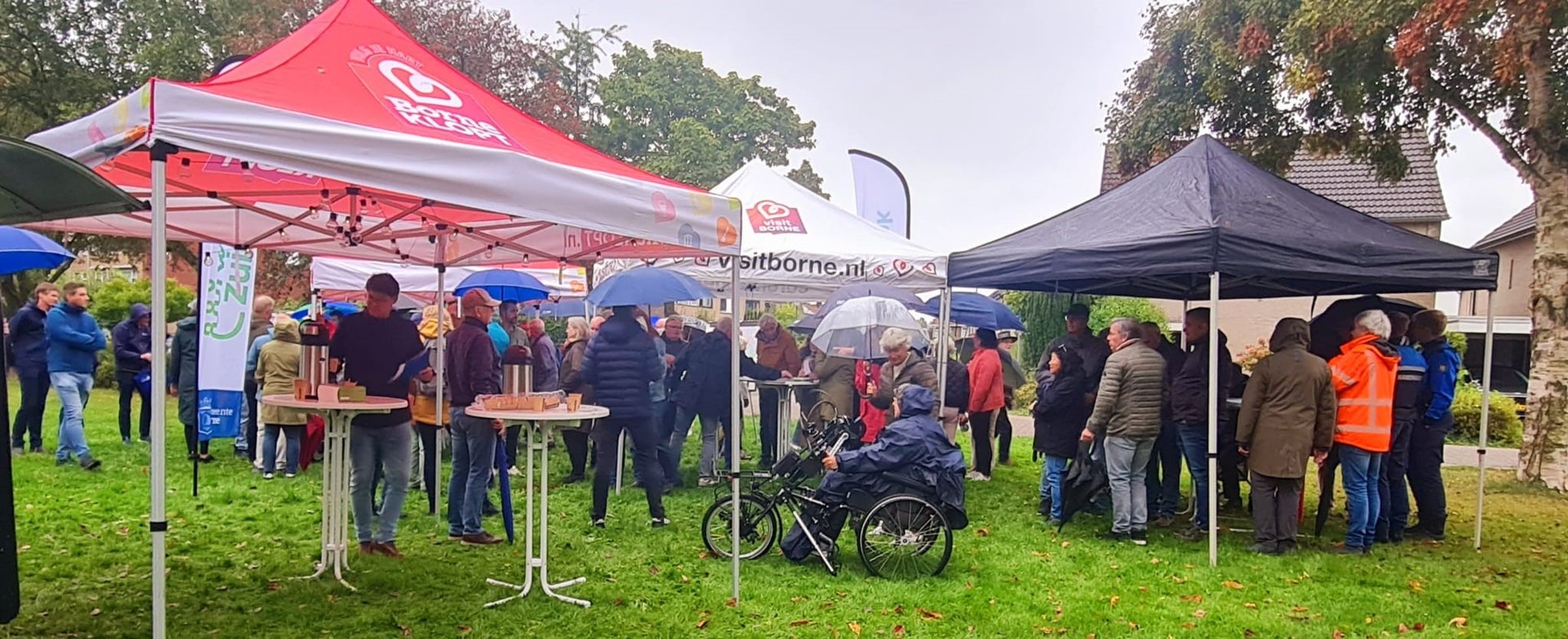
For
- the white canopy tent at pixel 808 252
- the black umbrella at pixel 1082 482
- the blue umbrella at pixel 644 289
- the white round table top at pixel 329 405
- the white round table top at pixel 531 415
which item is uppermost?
the white canopy tent at pixel 808 252

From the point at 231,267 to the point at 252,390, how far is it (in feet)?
6.40

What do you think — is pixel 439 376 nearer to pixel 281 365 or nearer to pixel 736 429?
pixel 281 365

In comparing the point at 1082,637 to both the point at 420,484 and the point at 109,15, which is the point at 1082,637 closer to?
the point at 420,484

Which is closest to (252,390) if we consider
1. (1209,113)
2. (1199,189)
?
(1199,189)

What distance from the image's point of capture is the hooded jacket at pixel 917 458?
5230 mm

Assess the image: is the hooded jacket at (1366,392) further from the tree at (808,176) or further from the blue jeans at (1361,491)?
the tree at (808,176)

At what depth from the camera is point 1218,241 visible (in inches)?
218

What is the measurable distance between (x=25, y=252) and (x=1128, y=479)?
8.35 metres

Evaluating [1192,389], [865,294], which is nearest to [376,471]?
[865,294]

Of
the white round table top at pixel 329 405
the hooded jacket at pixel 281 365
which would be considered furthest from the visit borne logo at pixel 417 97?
the hooded jacket at pixel 281 365

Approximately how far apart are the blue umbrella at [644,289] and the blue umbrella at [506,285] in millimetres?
2247

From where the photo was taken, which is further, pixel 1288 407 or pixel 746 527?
pixel 1288 407

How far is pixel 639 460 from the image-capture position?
250 inches

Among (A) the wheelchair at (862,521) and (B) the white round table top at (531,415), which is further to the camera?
(A) the wheelchair at (862,521)
